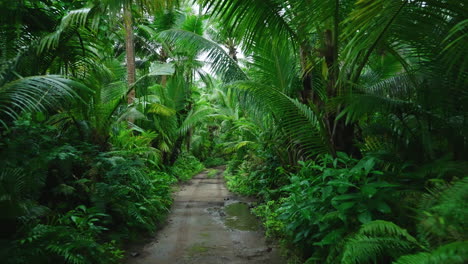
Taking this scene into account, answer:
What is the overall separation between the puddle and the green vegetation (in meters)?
0.26

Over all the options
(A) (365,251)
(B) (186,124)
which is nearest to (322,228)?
(A) (365,251)

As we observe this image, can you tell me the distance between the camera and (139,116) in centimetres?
593

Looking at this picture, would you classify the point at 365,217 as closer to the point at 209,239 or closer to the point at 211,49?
the point at 209,239

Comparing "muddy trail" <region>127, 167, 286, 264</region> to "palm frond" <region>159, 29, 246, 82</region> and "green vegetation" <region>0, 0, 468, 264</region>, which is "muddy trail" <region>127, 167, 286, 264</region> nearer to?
"green vegetation" <region>0, 0, 468, 264</region>

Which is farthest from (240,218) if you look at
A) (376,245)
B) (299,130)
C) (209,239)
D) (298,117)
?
(376,245)

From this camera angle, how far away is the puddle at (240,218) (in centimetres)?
511

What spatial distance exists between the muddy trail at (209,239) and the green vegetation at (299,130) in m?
0.26

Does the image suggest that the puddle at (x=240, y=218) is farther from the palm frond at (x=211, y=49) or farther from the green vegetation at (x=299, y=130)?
the palm frond at (x=211, y=49)

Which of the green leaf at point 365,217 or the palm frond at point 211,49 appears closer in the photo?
the green leaf at point 365,217

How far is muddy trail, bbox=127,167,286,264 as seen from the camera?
368 cm

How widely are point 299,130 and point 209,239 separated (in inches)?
76.7

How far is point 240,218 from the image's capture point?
572cm

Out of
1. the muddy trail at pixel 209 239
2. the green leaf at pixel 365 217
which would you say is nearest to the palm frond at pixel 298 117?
the muddy trail at pixel 209 239

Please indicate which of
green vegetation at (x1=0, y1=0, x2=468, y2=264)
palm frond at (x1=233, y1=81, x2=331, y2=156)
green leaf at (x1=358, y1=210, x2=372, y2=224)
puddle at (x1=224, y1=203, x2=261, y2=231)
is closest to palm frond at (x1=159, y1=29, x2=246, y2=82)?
green vegetation at (x1=0, y1=0, x2=468, y2=264)
